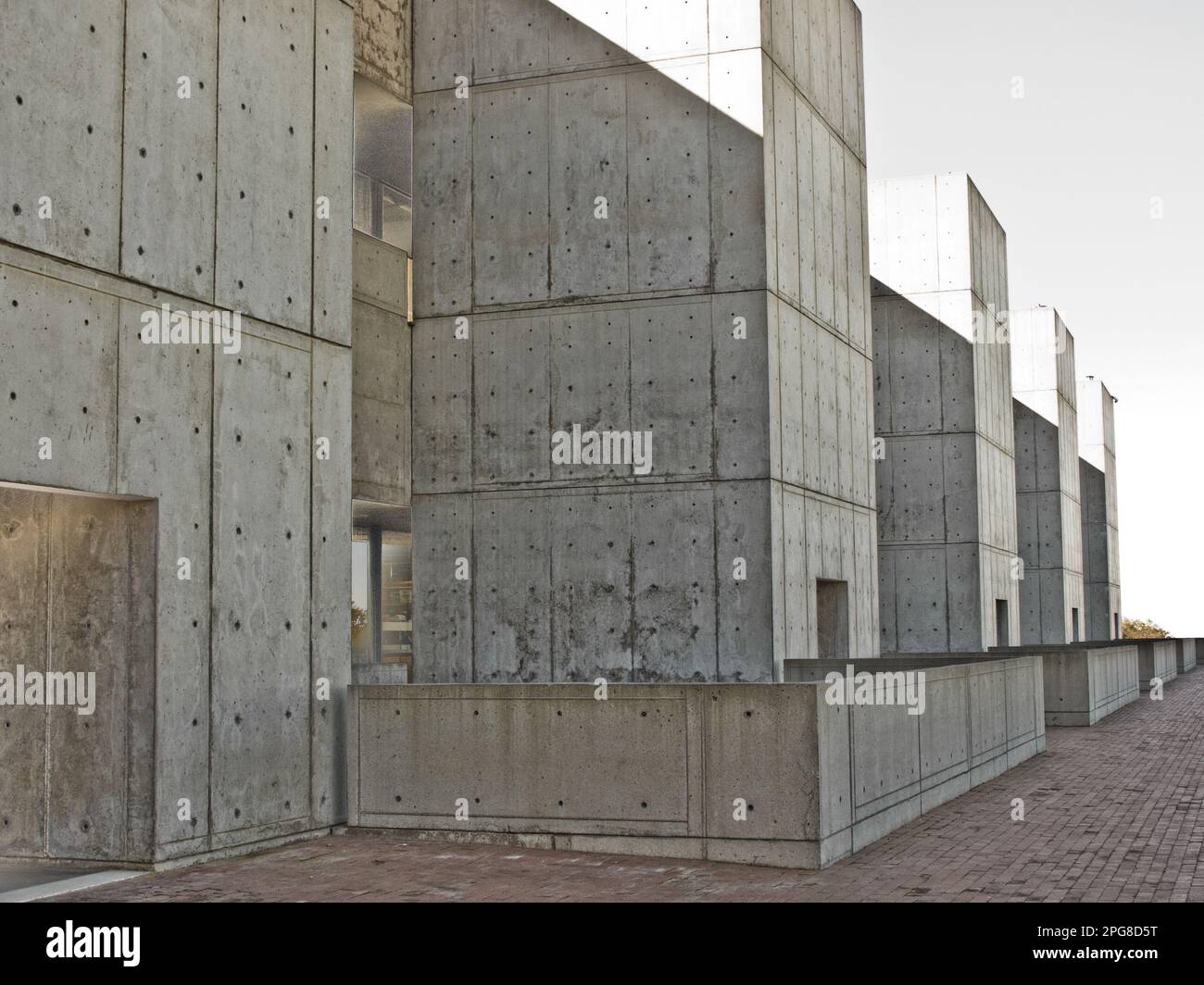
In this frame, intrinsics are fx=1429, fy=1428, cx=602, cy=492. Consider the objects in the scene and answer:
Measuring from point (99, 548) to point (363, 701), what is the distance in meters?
2.83

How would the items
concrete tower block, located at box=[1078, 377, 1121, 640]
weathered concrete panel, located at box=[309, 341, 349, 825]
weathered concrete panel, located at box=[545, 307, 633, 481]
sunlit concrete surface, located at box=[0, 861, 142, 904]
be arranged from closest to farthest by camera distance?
sunlit concrete surface, located at box=[0, 861, 142, 904] → weathered concrete panel, located at box=[309, 341, 349, 825] → weathered concrete panel, located at box=[545, 307, 633, 481] → concrete tower block, located at box=[1078, 377, 1121, 640]

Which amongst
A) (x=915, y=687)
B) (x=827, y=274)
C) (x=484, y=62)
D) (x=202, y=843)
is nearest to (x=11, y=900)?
(x=202, y=843)

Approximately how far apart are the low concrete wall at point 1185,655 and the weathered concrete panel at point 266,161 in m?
39.1

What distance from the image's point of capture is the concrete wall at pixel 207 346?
34.0ft

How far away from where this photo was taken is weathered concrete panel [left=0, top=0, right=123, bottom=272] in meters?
10.1

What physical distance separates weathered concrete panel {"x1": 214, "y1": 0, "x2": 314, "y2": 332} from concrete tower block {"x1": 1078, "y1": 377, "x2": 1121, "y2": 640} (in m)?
48.4

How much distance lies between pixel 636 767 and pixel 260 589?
3.64 meters

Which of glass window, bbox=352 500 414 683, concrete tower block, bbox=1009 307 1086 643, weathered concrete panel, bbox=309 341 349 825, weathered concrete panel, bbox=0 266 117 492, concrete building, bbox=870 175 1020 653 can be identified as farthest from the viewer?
concrete tower block, bbox=1009 307 1086 643

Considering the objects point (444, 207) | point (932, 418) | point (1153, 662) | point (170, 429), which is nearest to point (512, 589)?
point (444, 207)

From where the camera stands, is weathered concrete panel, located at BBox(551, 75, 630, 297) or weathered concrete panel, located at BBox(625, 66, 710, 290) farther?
weathered concrete panel, located at BBox(551, 75, 630, 297)

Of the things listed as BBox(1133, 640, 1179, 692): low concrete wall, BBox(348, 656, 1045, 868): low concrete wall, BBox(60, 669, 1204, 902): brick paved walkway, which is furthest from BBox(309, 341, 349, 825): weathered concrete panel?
BBox(1133, 640, 1179, 692): low concrete wall

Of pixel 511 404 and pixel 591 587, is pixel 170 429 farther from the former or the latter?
pixel 591 587

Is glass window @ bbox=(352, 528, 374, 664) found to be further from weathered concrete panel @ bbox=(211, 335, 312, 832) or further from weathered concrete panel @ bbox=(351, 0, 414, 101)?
weathered concrete panel @ bbox=(211, 335, 312, 832)

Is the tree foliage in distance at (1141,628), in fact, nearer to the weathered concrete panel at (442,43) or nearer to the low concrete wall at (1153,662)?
the low concrete wall at (1153,662)
